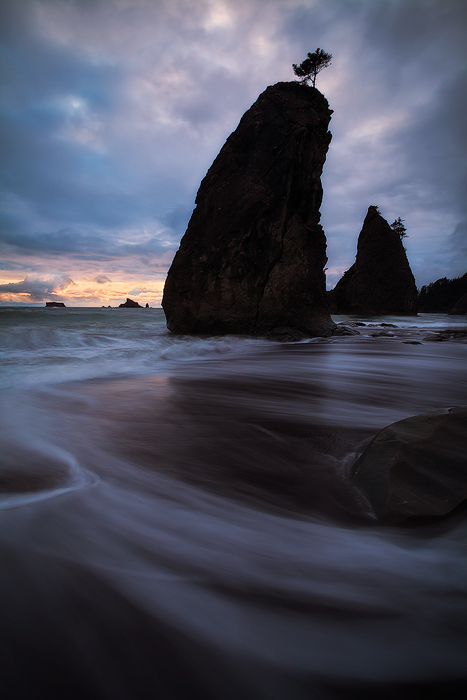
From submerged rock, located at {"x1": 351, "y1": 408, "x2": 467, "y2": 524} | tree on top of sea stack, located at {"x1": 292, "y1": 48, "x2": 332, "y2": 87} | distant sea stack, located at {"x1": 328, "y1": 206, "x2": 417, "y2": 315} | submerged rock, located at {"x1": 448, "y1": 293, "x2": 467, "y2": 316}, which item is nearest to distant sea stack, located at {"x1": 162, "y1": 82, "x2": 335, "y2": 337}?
tree on top of sea stack, located at {"x1": 292, "y1": 48, "x2": 332, "y2": 87}

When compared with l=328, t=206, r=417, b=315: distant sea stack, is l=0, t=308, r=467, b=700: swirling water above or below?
below

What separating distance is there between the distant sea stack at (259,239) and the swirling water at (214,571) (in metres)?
7.33

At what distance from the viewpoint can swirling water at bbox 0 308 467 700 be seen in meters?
0.68

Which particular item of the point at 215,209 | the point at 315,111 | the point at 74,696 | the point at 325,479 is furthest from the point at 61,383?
the point at 315,111

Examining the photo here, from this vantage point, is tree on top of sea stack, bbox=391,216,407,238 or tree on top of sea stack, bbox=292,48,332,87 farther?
tree on top of sea stack, bbox=391,216,407,238

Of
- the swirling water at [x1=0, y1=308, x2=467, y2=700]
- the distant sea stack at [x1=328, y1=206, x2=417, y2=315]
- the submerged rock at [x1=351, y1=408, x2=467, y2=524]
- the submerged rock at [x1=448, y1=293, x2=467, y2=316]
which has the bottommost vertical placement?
the swirling water at [x1=0, y1=308, x2=467, y2=700]

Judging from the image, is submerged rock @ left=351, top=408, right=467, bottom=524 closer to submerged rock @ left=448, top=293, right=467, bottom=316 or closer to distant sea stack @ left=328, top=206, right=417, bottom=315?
distant sea stack @ left=328, top=206, right=417, bottom=315

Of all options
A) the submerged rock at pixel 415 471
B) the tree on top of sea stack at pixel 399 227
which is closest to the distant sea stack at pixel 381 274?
the tree on top of sea stack at pixel 399 227

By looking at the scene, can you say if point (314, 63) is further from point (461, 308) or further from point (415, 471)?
point (461, 308)

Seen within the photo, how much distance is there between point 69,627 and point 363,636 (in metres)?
0.72

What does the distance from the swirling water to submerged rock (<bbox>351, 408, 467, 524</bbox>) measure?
0.07m

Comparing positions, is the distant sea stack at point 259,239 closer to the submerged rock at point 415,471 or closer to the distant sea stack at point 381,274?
the submerged rock at point 415,471

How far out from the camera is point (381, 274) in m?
39.4

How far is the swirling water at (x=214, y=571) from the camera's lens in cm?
68
